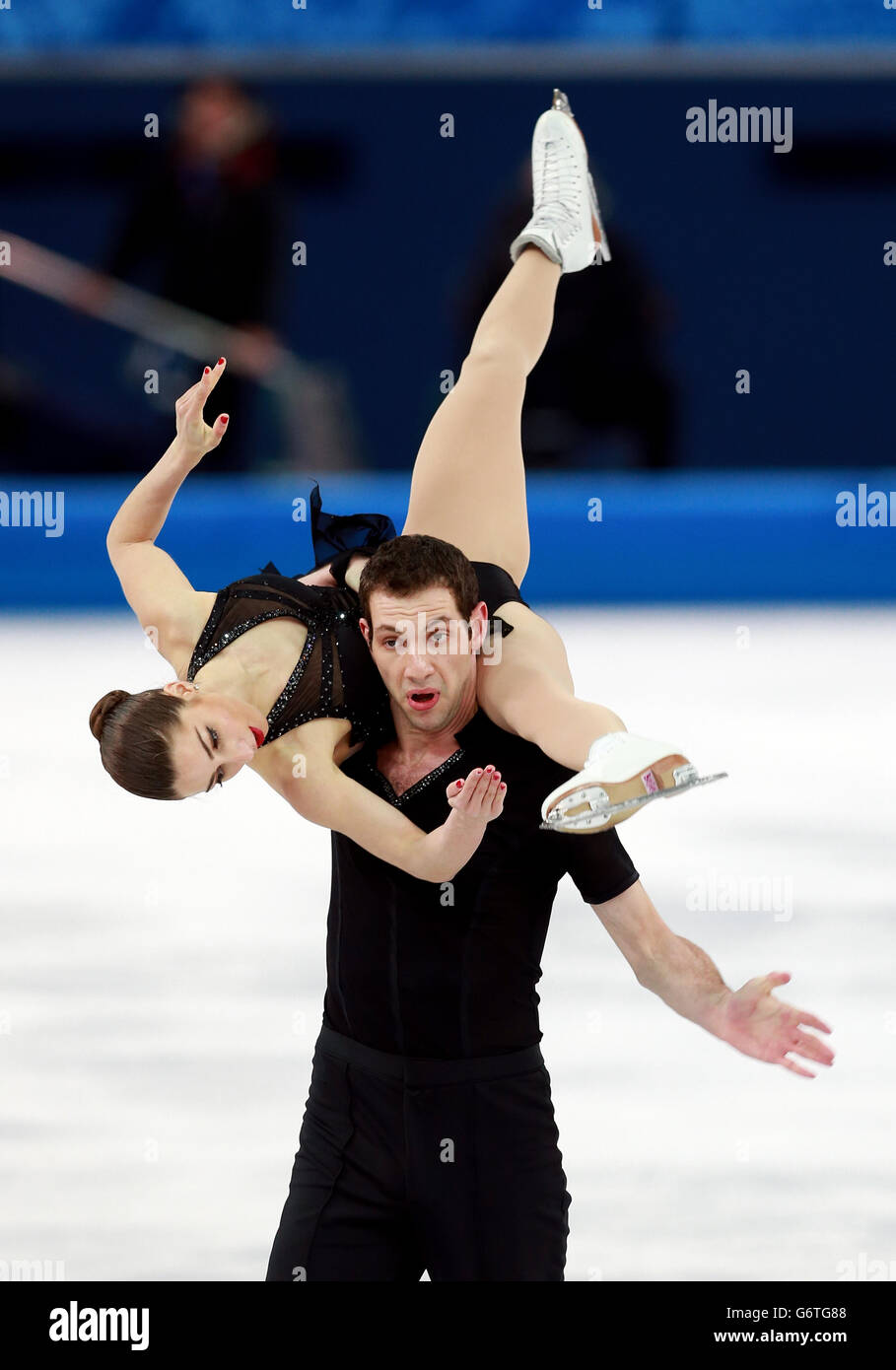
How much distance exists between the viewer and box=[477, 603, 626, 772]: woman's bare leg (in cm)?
273

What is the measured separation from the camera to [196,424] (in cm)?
302

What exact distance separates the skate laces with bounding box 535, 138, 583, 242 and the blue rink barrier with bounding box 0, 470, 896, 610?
431 cm

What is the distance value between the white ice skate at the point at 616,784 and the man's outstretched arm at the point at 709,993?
20 cm

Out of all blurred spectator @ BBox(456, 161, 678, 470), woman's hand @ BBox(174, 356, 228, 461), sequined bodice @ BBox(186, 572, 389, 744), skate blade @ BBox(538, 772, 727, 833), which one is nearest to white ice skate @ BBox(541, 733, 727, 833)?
skate blade @ BBox(538, 772, 727, 833)

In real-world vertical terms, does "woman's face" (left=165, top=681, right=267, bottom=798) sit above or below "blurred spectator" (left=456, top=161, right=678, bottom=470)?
below

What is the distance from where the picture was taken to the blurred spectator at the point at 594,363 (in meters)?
9.41

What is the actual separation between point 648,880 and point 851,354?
263 inches

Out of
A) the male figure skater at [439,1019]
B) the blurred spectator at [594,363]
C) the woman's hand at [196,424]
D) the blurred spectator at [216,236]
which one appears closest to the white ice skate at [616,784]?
the male figure skater at [439,1019]

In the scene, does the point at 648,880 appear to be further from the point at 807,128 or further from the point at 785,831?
the point at 807,128

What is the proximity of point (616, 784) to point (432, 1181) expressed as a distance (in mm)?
577

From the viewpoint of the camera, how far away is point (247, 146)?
30.9ft

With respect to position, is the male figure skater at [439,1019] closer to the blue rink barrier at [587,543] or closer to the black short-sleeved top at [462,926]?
the black short-sleeved top at [462,926]

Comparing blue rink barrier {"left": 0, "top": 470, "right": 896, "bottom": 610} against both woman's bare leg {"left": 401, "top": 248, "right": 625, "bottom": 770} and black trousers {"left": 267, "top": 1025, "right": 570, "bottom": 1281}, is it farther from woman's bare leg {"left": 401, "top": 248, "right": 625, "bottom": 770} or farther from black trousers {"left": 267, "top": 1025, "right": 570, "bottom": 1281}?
black trousers {"left": 267, "top": 1025, "right": 570, "bottom": 1281}

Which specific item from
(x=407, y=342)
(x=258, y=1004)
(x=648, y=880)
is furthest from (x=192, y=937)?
(x=407, y=342)
